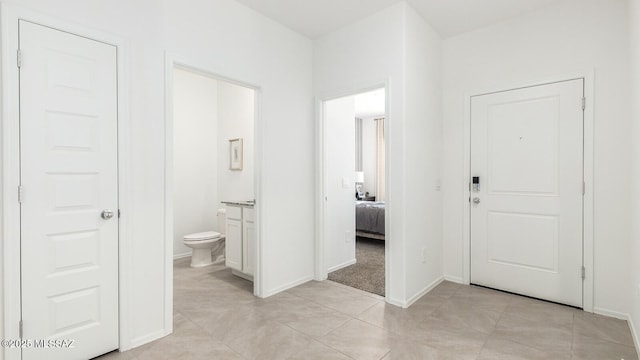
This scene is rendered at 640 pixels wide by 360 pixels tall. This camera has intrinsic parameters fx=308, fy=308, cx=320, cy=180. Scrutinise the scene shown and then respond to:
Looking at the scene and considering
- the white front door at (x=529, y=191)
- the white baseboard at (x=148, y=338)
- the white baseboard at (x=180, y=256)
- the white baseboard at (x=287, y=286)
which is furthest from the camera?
the white baseboard at (x=180, y=256)

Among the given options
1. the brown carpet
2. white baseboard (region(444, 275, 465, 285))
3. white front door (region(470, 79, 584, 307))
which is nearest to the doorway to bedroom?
the brown carpet

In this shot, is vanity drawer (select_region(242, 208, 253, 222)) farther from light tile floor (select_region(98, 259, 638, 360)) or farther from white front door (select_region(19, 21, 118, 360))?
white front door (select_region(19, 21, 118, 360))

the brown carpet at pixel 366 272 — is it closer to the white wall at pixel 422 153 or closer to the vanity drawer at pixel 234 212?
the white wall at pixel 422 153

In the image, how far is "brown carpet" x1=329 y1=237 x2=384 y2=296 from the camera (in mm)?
3283

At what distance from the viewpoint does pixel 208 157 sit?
4.85m

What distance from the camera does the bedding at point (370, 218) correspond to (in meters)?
4.96

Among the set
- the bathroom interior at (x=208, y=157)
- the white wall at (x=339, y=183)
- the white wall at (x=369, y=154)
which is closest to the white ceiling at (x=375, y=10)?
the white wall at (x=339, y=183)

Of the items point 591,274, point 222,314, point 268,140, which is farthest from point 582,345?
point 268,140

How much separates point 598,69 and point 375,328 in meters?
2.84

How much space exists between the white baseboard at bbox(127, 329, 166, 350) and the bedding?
3.41 metres

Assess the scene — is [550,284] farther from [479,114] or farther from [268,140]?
[268,140]

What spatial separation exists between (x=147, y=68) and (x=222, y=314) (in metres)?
2.01

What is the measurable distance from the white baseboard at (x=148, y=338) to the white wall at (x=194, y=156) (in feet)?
7.72

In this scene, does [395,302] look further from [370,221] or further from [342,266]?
[370,221]
